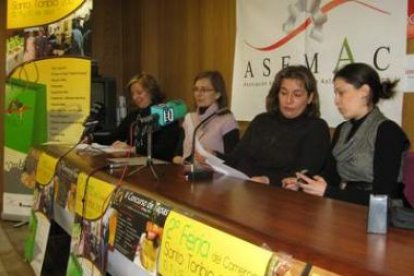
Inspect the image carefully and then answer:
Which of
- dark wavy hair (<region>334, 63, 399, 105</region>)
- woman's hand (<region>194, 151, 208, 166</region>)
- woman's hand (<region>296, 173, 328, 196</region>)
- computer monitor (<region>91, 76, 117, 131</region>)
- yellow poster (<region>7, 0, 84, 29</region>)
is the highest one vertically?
yellow poster (<region>7, 0, 84, 29</region>)

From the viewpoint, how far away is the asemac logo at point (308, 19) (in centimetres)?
265

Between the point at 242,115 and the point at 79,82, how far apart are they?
4.59 feet

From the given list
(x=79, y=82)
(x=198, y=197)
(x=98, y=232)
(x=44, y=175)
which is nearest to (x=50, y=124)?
(x=79, y=82)

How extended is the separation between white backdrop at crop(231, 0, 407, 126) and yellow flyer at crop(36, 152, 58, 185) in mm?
1292

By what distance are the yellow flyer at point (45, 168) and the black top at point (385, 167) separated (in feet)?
4.95

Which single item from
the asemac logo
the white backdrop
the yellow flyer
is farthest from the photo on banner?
the asemac logo

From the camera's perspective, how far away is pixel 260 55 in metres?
3.10

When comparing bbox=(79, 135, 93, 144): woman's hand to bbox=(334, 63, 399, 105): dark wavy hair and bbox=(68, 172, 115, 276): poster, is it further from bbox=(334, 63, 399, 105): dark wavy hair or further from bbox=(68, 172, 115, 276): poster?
bbox=(334, 63, 399, 105): dark wavy hair

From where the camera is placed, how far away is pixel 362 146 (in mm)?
1853

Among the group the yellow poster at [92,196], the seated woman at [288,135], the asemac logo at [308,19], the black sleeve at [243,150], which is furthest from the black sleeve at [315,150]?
the yellow poster at [92,196]

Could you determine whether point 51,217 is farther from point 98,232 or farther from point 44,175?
point 98,232

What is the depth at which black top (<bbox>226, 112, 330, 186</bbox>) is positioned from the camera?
2148 mm

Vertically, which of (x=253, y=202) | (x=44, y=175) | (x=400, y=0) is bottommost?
(x=44, y=175)

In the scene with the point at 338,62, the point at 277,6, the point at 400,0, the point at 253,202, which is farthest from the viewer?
the point at 277,6
